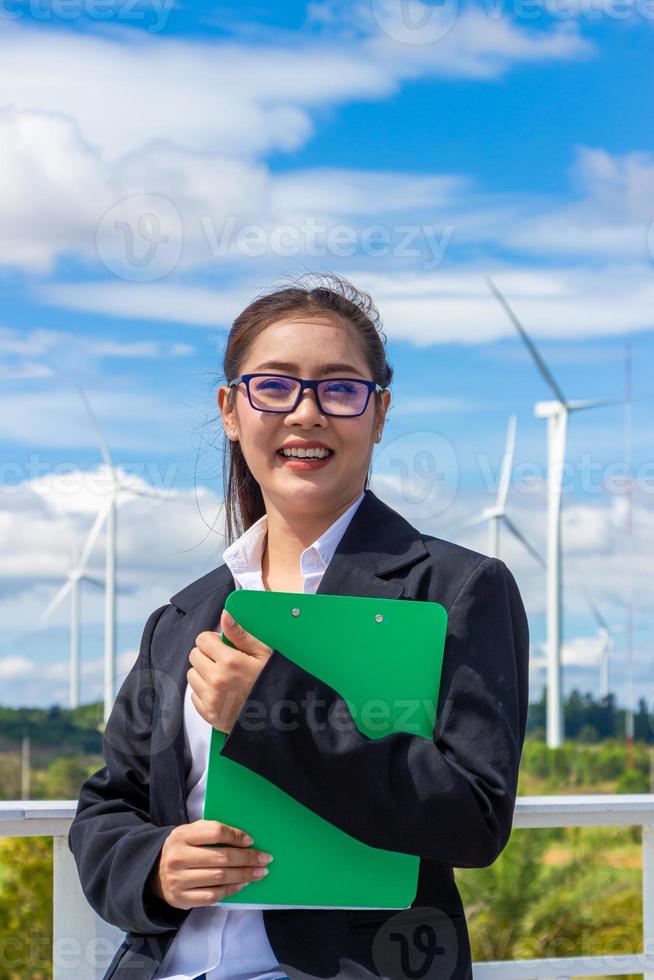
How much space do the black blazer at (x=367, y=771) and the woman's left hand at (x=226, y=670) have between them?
0.03 m

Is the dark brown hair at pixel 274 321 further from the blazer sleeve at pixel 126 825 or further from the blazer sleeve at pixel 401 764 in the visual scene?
the blazer sleeve at pixel 401 764

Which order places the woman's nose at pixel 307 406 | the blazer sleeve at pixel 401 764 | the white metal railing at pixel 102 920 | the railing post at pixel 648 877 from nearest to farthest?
the blazer sleeve at pixel 401 764
the woman's nose at pixel 307 406
the white metal railing at pixel 102 920
the railing post at pixel 648 877

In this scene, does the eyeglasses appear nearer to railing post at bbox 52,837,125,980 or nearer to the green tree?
railing post at bbox 52,837,125,980

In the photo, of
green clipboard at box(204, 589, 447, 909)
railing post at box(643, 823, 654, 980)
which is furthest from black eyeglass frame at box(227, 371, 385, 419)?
railing post at box(643, 823, 654, 980)

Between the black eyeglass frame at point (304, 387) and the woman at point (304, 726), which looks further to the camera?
the black eyeglass frame at point (304, 387)

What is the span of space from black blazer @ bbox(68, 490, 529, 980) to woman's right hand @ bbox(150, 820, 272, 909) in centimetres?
13

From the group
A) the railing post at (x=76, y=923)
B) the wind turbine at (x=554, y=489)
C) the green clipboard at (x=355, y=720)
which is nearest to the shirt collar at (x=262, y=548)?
the green clipboard at (x=355, y=720)

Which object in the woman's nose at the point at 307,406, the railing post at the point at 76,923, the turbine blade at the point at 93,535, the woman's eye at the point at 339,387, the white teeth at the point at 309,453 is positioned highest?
the turbine blade at the point at 93,535

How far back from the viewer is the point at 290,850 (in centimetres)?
302

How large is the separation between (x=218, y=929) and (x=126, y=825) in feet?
1.38

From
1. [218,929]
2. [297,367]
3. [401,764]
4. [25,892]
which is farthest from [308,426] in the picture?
[25,892]

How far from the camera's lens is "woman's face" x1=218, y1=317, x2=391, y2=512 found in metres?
3.35

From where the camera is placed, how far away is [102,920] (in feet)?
14.4

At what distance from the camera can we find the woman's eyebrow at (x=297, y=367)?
3387 mm
